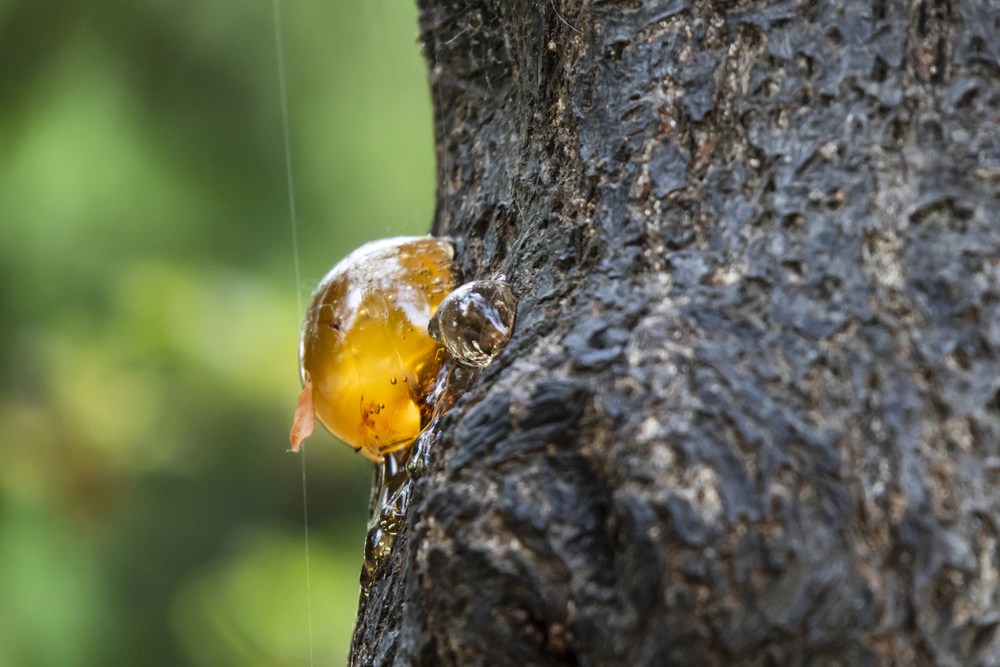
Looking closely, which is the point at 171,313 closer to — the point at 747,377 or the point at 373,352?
the point at 373,352

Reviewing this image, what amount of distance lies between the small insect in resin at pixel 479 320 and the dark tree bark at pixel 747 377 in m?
0.02

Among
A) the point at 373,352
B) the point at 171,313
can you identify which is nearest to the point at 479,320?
the point at 373,352

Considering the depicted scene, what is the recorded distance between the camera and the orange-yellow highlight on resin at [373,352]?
58 centimetres

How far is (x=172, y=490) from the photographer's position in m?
1.72

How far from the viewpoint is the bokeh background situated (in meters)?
1.63

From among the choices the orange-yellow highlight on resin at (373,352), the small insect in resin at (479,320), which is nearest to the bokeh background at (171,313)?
the orange-yellow highlight on resin at (373,352)

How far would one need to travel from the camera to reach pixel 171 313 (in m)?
1.69

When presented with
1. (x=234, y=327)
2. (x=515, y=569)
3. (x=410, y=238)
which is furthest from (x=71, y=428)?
(x=515, y=569)

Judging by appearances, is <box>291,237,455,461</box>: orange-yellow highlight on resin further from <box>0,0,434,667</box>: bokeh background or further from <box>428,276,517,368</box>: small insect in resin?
<box>0,0,434,667</box>: bokeh background

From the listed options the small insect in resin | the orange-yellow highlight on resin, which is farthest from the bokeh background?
the small insect in resin

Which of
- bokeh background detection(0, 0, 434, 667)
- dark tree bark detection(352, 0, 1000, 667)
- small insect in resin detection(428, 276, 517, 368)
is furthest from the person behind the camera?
bokeh background detection(0, 0, 434, 667)

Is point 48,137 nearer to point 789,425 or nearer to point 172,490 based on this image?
point 172,490

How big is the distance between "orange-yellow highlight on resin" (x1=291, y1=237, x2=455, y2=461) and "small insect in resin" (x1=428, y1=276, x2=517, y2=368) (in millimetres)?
64

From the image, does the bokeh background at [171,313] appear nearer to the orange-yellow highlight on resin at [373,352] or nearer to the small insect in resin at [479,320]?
the orange-yellow highlight on resin at [373,352]
